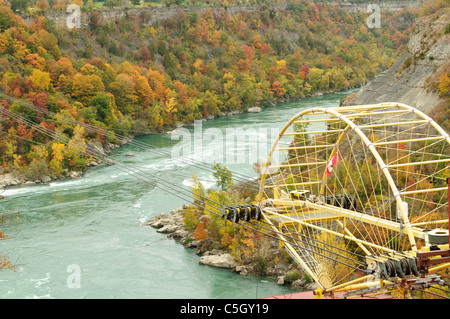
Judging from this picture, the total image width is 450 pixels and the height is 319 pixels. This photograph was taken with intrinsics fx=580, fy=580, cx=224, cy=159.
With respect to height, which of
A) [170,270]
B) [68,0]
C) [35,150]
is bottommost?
[170,270]

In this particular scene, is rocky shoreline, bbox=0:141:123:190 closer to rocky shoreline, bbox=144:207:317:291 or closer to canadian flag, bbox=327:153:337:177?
rocky shoreline, bbox=144:207:317:291

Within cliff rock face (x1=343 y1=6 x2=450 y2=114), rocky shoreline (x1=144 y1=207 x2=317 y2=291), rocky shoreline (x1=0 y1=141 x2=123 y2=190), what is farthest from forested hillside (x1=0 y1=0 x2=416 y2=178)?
rocky shoreline (x1=144 y1=207 x2=317 y2=291)

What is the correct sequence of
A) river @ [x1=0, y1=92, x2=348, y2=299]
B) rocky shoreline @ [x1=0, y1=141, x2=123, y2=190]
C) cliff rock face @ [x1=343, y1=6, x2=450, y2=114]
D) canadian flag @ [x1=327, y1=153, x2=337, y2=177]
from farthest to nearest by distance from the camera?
rocky shoreline @ [x1=0, y1=141, x2=123, y2=190]
cliff rock face @ [x1=343, y1=6, x2=450, y2=114]
river @ [x1=0, y1=92, x2=348, y2=299]
canadian flag @ [x1=327, y1=153, x2=337, y2=177]

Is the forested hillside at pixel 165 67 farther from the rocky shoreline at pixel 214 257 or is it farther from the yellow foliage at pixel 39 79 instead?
the rocky shoreline at pixel 214 257

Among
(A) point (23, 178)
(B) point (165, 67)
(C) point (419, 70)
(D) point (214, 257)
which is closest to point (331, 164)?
(D) point (214, 257)

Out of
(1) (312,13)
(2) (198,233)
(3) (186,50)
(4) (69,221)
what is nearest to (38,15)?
(3) (186,50)

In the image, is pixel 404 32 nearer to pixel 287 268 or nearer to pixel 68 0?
pixel 68 0

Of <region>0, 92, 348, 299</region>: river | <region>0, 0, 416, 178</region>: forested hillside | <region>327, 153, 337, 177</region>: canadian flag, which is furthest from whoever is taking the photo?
<region>0, 0, 416, 178</region>: forested hillside
